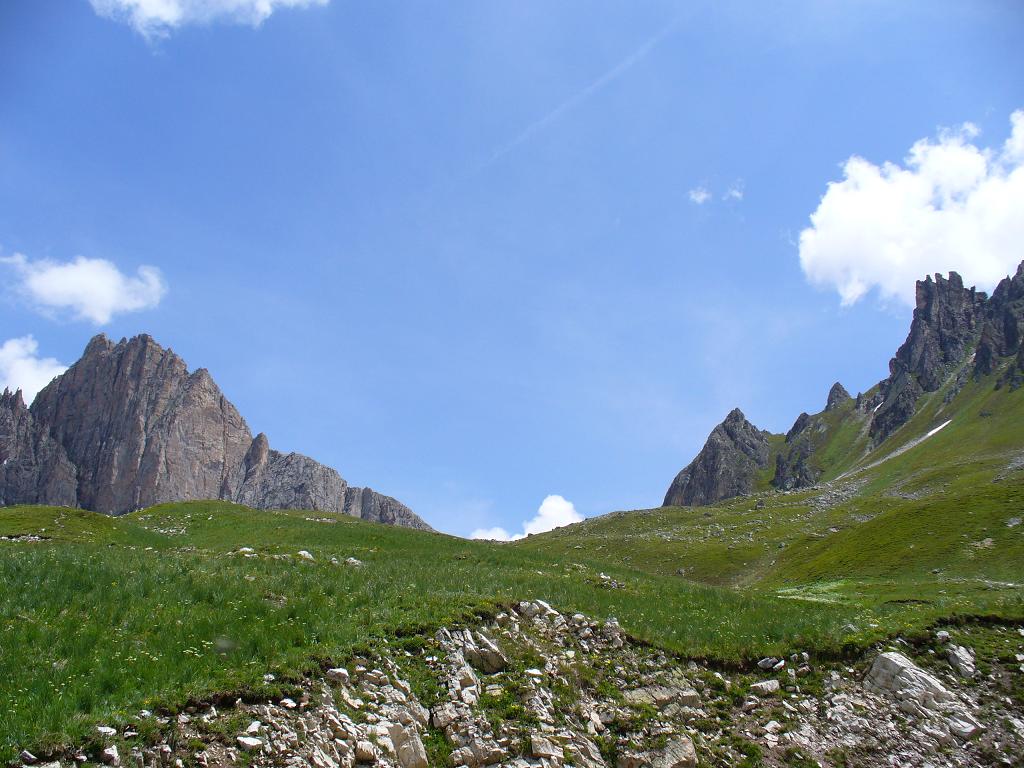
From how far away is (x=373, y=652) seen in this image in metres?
12.1

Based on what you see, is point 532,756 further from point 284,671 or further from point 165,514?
point 165,514

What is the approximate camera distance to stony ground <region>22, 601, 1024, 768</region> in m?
9.30

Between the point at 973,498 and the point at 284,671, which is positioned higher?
the point at 973,498

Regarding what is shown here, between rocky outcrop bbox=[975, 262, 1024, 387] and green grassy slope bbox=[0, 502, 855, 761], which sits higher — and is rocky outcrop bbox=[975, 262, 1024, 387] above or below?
above

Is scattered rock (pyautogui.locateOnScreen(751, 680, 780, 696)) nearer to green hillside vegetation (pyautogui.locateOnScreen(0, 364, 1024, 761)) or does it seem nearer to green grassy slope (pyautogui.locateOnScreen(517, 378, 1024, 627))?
green hillside vegetation (pyautogui.locateOnScreen(0, 364, 1024, 761))

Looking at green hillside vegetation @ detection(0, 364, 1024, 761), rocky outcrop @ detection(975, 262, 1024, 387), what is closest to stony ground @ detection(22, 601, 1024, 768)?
green hillside vegetation @ detection(0, 364, 1024, 761)

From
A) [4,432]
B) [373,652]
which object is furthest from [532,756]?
[4,432]

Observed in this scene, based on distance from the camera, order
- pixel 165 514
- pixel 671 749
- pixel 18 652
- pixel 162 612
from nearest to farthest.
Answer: pixel 18 652, pixel 671 749, pixel 162 612, pixel 165 514

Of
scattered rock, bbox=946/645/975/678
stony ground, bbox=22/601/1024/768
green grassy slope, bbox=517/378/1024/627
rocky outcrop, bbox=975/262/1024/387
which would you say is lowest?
stony ground, bbox=22/601/1024/768

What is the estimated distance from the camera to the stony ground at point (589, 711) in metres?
9.30

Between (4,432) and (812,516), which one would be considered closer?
(812,516)

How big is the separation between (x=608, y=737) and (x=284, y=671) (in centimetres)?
623

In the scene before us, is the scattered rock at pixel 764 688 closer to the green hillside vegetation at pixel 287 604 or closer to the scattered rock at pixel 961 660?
the green hillside vegetation at pixel 287 604

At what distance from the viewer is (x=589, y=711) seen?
12281mm
